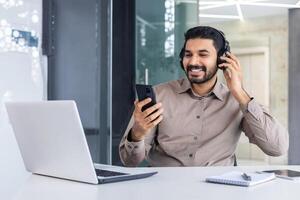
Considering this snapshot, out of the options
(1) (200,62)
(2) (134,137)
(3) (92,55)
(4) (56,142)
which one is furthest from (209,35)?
(3) (92,55)

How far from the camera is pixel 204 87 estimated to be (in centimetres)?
195

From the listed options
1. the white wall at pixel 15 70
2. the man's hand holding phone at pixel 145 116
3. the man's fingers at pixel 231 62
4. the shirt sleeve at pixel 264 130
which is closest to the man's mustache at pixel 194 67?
the man's fingers at pixel 231 62

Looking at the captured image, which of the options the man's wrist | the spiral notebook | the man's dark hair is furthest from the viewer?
the man's dark hair

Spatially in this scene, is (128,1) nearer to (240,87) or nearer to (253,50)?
(240,87)

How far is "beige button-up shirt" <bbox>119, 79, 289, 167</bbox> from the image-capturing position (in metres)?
1.80

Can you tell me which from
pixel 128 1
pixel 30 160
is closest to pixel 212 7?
pixel 128 1

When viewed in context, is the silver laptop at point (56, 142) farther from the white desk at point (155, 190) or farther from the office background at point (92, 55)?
the office background at point (92, 55)

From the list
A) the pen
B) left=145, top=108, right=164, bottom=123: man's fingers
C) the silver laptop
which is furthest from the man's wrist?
the pen

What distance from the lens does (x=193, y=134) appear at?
6.12 feet

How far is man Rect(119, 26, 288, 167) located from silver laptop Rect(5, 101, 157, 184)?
46 centimetres

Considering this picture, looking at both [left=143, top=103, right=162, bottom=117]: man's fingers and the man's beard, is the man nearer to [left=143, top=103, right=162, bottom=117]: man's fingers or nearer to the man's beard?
the man's beard

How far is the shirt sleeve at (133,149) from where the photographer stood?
5.66ft

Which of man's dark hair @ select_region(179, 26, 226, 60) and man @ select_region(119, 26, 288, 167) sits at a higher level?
man's dark hair @ select_region(179, 26, 226, 60)

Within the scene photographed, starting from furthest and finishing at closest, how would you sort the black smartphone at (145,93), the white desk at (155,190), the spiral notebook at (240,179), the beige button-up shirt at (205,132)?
the beige button-up shirt at (205,132)
the black smartphone at (145,93)
the spiral notebook at (240,179)
the white desk at (155,190)
